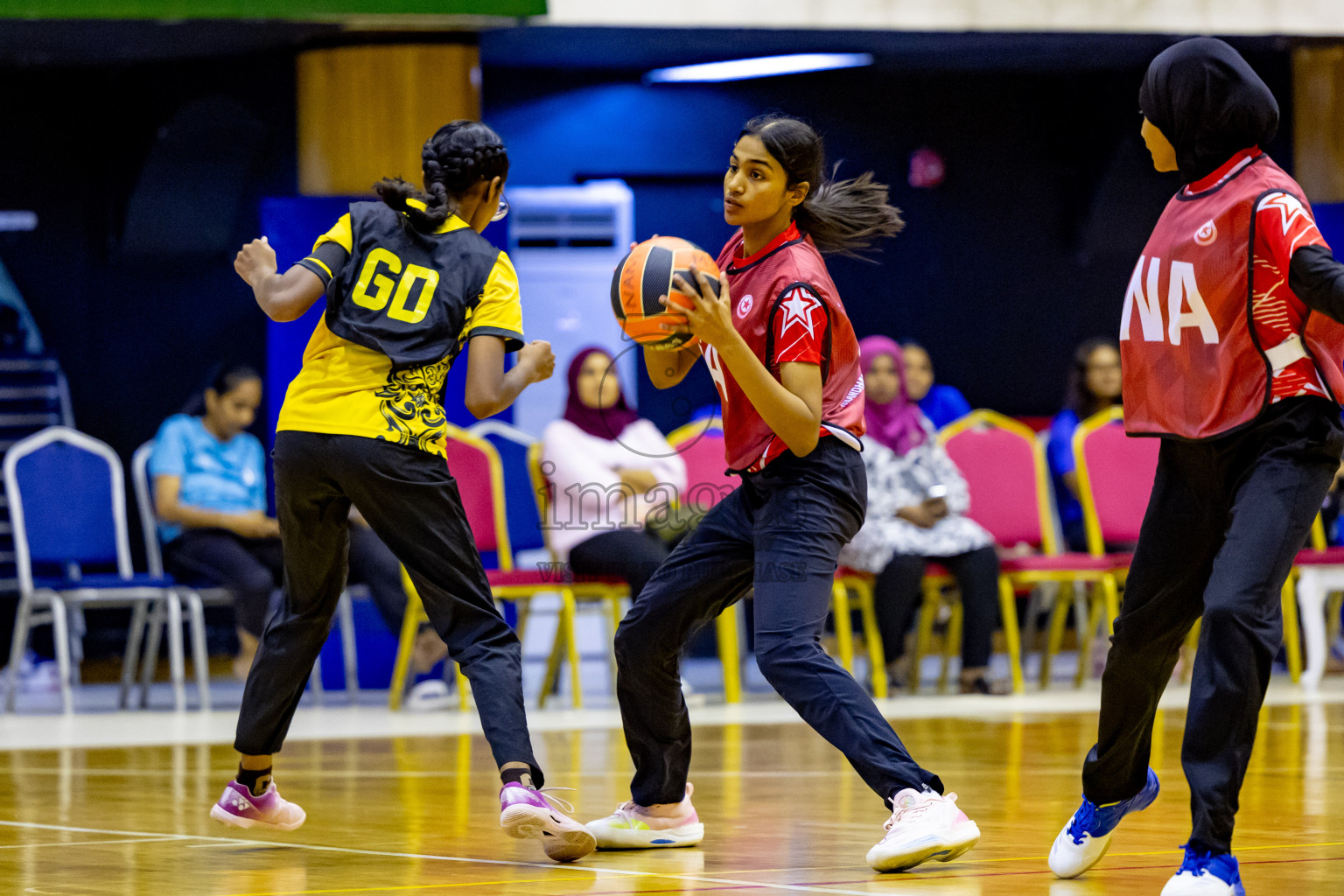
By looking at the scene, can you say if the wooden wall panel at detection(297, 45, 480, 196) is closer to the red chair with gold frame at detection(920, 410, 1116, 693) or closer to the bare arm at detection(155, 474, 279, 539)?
the bare arm at detection(155, 474, 279, 539)

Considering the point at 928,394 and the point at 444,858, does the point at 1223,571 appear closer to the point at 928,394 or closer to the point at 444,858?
the point at 444,858

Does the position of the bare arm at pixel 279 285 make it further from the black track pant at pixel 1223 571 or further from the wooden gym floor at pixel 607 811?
the black track pant at pixel 1223 571

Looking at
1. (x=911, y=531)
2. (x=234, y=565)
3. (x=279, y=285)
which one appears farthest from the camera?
(x=911, y=531)

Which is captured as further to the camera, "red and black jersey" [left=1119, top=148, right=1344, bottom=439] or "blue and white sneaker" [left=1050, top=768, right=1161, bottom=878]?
"blue and white sneaker" [left=1050, top=768, right=1161, bottom=878]

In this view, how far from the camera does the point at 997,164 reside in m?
11.1

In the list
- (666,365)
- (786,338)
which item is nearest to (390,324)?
(666,365)

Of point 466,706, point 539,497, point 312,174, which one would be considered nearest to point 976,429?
point 539,497

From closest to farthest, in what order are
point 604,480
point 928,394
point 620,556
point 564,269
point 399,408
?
point 399,408 → point 620,556 → point 604,480 → point 928,394 → point 564,269

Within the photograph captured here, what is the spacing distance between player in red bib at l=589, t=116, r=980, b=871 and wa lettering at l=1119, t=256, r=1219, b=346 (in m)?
0.56

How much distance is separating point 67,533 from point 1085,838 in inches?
215

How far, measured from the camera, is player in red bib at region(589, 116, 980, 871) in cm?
317

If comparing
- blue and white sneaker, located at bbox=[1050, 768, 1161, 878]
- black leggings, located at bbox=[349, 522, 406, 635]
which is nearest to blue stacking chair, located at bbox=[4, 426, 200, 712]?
black leggings, located at bbox=[349, 522, 406, 635]

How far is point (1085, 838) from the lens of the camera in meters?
3.06

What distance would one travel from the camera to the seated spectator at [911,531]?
734 cm
